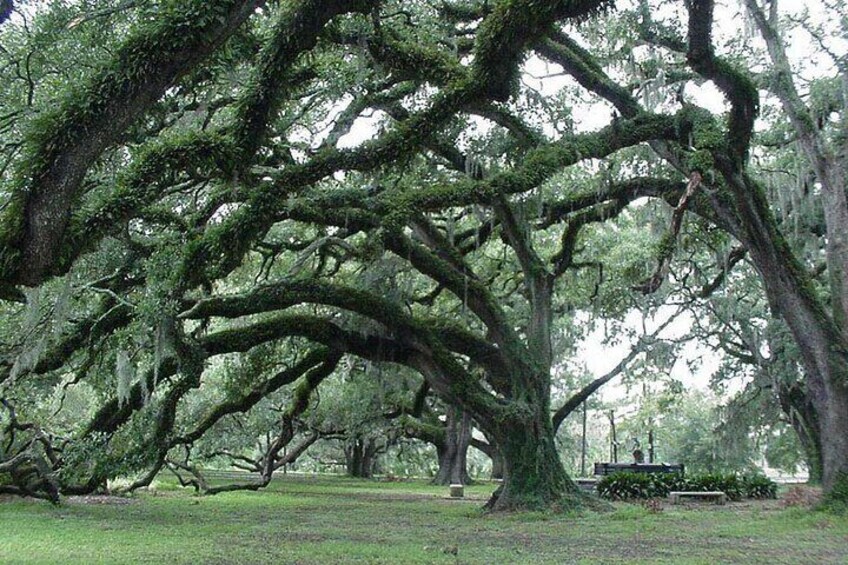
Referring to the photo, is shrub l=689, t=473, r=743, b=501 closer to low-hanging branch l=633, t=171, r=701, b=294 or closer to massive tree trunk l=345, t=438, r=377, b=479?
low-hanging branch l=633, t=171, r=701, b=294

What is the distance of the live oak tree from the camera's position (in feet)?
16.6

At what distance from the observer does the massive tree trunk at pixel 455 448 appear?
1027 inches

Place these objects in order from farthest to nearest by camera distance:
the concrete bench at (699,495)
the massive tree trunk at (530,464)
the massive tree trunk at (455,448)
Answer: the massive tree trunk at (455,448)
the concrete bench at (699,495)
the massive tree trunk at (530,464)

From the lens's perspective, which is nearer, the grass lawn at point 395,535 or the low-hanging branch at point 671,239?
the grass lawn at point 395,535

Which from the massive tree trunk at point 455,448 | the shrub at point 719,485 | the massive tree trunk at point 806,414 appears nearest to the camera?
the massive tree trunk at point 806,414

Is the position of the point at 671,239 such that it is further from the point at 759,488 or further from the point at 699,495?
the point at 759,488

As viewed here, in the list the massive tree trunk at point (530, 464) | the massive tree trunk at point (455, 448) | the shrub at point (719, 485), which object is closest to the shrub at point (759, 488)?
the shrub at point (719, 485)

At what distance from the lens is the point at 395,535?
9.51 meters

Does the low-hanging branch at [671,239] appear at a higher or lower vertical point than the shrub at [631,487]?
higher

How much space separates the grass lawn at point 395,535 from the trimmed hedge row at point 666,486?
11.2 feet

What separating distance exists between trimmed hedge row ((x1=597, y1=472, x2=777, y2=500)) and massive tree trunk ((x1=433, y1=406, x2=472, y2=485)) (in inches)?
310

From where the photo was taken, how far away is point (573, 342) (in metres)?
21.6

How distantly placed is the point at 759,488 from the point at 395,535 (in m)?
14.1

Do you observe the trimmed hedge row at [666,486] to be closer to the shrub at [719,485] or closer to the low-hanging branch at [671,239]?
the shrub at [719,485]
